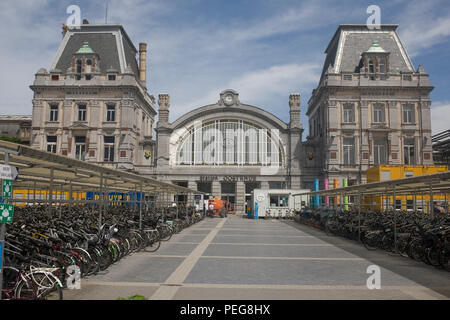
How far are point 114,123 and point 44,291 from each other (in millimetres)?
39205

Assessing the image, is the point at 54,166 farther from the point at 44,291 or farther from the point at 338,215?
the point at 338,215

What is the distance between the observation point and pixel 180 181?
Answer: 4444 cm

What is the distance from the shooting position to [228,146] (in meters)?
45.4

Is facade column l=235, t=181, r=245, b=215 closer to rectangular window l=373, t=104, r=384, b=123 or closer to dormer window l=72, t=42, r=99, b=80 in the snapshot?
rectangular window l=373, t=104, r=384, b=123

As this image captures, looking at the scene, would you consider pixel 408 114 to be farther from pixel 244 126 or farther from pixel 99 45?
pixel 99 45

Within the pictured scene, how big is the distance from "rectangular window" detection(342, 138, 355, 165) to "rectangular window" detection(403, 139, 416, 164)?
5.72 meters

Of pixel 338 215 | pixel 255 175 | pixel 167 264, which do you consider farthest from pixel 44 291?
pixel 255 175

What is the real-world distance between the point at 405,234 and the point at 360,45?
3946 centimetres

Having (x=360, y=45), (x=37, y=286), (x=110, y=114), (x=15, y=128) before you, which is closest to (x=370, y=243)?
(x=37, y=286)

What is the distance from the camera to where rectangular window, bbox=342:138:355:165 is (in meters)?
42.2

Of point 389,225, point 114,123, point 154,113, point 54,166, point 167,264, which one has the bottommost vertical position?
point 167,264

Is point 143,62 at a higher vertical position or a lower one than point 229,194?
higher

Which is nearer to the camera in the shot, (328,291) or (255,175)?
(328,291)
